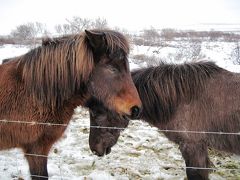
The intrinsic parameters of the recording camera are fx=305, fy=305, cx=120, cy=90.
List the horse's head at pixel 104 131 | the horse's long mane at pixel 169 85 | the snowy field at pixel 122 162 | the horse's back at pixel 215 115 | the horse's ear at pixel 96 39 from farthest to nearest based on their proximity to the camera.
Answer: the snowy field at pixel 122 162, the horse's long mane at pixel 169 85, the horse's head at pixel 104 131, the horse's back at pixel 215 115, the horse's ear at pixel 96 39

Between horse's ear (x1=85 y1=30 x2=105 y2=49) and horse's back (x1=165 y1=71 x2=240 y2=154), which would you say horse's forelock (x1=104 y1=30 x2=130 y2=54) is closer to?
horse's ear (x1=85 y1=30 x2=105 y2=49)

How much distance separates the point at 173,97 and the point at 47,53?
158 centimetres

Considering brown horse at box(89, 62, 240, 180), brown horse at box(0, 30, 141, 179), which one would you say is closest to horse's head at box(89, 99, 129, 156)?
brown horse at box(89, 62, 240, 180)

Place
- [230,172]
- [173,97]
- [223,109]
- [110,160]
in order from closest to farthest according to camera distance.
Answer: [223,109], [173,97], [230,172], [110,160]

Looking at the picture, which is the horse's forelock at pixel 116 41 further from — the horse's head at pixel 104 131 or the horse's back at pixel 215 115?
the horse's back at pixel 215 115

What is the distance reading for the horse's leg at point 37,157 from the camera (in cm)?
269

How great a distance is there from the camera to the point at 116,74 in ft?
8.71

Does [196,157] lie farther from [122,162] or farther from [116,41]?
[116,41]

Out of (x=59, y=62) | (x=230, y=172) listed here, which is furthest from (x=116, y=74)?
(x=230, y=172)

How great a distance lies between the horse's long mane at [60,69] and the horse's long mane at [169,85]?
3.73ft

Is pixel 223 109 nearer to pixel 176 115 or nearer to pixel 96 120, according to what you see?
pixel 176 115

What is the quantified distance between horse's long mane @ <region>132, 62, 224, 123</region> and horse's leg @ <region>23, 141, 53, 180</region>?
1.42 m

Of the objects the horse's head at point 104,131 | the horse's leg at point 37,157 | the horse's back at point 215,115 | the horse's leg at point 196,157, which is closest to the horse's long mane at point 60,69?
the horse's leg at point 37,157

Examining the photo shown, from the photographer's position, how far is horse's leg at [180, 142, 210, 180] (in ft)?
11.0
